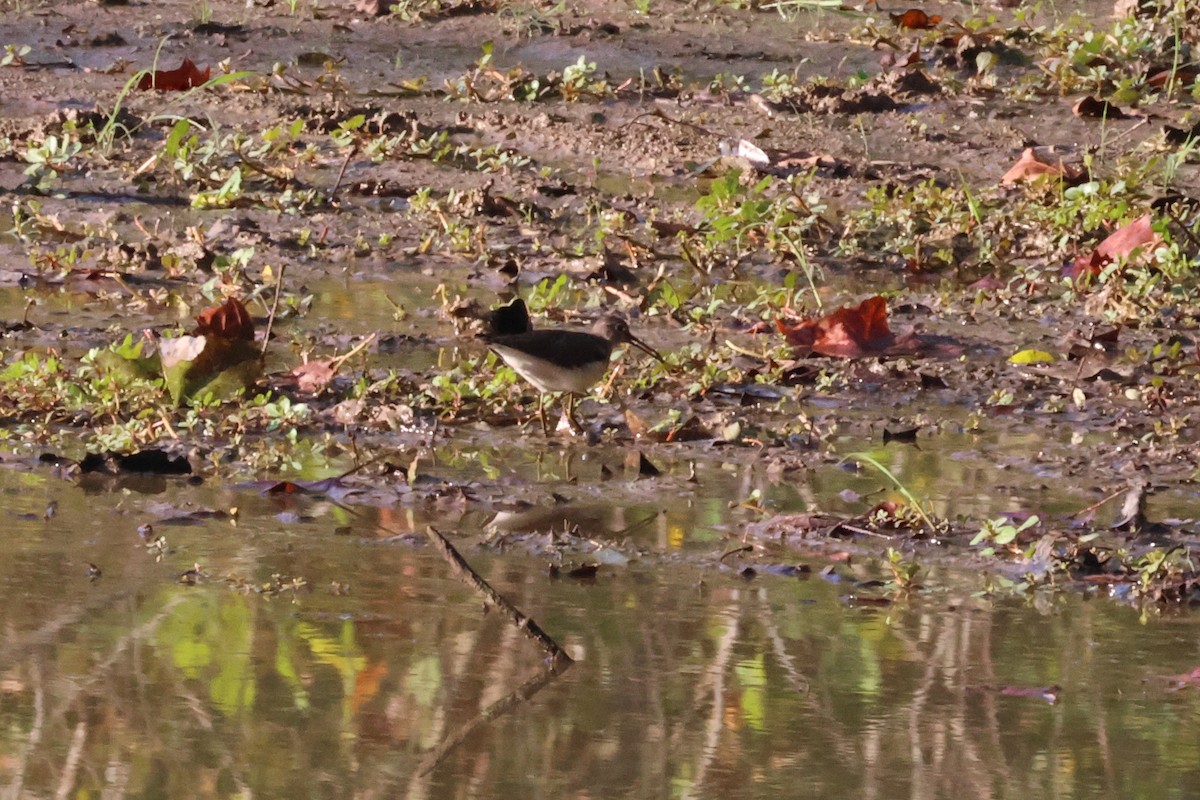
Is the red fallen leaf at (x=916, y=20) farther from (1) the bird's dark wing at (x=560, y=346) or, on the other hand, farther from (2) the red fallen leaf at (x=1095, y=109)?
(1) the bird's dark wing at (x=560, y=346)

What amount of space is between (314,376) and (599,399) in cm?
78

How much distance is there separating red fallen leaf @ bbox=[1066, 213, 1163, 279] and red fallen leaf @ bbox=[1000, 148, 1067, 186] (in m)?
0.94

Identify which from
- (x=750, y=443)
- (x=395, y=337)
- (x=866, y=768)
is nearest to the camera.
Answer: (x=866, y=768)

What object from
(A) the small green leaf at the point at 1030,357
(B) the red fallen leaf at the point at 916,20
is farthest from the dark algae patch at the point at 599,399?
(B) the red fallen leaf at the point at 916,20

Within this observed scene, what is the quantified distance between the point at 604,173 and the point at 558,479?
3.78 m

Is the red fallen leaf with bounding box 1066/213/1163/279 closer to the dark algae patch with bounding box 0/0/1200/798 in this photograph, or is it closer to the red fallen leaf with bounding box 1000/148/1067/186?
the dark algae patch with bounding box 0/0/1200/798

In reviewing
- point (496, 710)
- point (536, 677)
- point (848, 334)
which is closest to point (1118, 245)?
point (848, 334)

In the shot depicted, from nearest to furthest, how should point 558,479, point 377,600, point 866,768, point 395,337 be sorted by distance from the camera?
1. point 866,768
2. point 377,600
3. point 558,479
4. point 395,337

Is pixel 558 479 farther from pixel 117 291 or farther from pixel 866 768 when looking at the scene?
pixel 117 291

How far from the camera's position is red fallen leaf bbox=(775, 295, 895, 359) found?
19.1 ft

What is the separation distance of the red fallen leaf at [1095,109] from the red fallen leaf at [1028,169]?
3.17 feet

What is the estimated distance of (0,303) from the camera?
21.4 ft

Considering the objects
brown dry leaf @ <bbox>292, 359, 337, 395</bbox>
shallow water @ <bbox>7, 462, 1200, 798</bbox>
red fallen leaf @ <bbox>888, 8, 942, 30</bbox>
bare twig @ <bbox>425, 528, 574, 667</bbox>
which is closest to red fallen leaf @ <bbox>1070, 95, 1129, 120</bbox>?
red fallen leaf @ <bbox>888, 8, 942, 30</bbox>

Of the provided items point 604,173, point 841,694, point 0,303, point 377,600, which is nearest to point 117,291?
point 0,303
